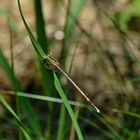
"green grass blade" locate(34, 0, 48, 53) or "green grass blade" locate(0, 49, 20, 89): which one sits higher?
"green grass blade" locate(34, 0, 48, 53)

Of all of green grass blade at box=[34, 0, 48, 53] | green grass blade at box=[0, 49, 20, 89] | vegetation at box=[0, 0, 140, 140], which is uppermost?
green grass blade at box=[34, 0, 48, 53]

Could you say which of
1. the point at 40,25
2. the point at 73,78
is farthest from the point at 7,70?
the point at 73,78

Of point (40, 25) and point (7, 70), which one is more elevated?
→ point (40, 25)

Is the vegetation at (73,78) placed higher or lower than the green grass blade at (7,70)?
lower

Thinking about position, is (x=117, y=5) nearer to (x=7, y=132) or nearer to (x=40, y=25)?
(x=7, y=132)

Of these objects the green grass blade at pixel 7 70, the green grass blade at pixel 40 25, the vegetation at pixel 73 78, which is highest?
the green grass blade at pixel 40 25

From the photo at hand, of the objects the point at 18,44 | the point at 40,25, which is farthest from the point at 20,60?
the point at 40,25

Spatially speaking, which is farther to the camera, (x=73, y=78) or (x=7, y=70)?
(x=73, y=78)

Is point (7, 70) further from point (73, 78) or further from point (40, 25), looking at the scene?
point (73, 78)

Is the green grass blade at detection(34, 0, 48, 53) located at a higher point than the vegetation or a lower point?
higher

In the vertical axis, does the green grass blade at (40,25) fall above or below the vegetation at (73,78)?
above

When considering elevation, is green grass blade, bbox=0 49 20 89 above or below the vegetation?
above
